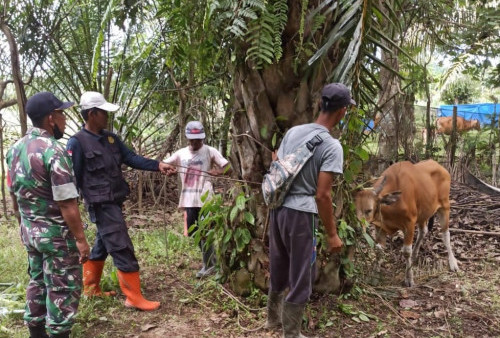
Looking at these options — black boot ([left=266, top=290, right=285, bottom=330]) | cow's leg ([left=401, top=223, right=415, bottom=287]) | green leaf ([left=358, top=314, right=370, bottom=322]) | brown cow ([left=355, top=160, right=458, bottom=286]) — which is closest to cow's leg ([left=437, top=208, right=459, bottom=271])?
brown cow ([left=355, top=160, right=458, bottom=286])

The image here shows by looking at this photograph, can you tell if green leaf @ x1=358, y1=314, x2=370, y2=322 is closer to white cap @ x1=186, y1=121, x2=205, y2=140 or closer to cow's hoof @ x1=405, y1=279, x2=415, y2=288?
cow's hoof @ x1=405, y1=279, x2=415, y2=288

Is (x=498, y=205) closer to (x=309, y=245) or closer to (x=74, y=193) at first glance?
(x=309, y=245)

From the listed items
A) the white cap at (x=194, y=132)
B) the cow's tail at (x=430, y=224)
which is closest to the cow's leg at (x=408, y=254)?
the cow's tail at (x=430, y=224)

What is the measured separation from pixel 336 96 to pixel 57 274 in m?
2.35

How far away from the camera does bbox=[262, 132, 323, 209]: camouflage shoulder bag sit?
309cm

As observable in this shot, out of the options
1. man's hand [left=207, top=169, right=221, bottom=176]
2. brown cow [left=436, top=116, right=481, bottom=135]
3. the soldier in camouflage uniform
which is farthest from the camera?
Result: brown cow [left=436, top=116, right=481, bottom=135]

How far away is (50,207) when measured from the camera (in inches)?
126

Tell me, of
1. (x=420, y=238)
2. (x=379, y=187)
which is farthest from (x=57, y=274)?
(x=420, y=238)

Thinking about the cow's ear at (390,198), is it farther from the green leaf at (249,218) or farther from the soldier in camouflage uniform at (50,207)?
the soldier in camouflage uniform at (50,207)

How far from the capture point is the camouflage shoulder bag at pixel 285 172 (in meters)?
3.09

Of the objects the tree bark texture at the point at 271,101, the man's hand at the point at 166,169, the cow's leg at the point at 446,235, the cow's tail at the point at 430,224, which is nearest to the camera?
the tree bark texture at the point at 271,101

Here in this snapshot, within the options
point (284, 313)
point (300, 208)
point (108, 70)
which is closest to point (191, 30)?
point (300, 208)

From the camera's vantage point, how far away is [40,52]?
6.57 metres

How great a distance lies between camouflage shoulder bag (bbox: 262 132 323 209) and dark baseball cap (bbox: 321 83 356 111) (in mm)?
243
